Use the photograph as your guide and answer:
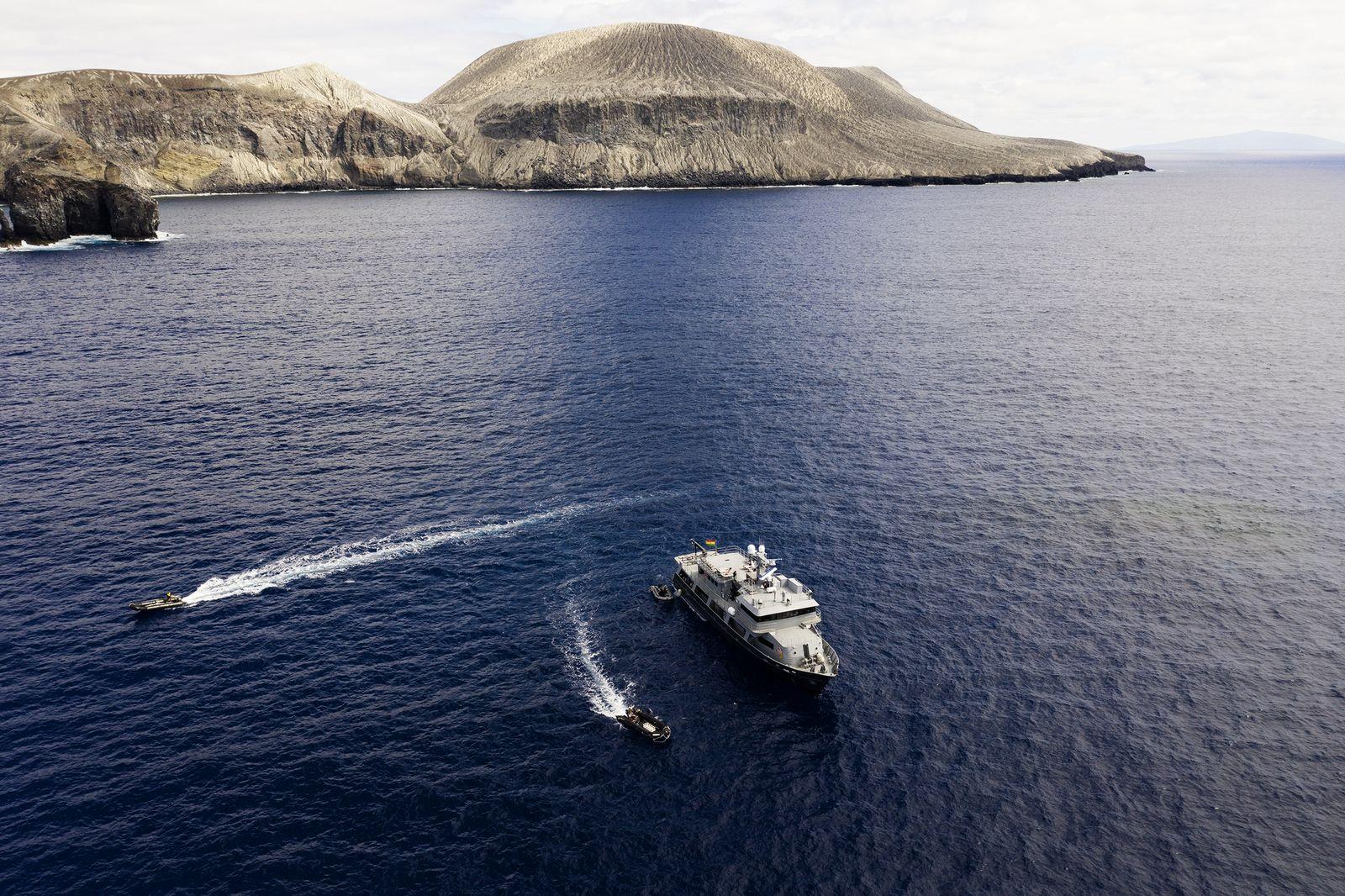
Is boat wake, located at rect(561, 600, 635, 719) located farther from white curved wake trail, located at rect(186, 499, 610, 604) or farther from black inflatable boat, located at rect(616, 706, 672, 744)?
white curved wake trail, located at rect(186, 499, 610, 604)

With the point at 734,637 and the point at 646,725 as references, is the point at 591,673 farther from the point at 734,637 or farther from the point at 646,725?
A: the point at 734,637

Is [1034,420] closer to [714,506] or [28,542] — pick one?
[714,506]

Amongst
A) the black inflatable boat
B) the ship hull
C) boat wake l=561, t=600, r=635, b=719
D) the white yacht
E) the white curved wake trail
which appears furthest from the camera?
the white curved wake trail

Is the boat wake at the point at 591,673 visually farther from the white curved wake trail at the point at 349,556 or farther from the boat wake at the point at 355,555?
the white curved wake trail at the point at 349,556

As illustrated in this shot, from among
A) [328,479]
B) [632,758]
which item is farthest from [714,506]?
[328,479]

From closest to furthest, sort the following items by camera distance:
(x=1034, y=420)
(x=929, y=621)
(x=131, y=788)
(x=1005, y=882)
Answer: (x=1005, y=882)
(x=131, y=788)
(x=929, y=621)
(x=1034, y=420)

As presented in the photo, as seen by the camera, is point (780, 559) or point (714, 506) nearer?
point (780, 559)

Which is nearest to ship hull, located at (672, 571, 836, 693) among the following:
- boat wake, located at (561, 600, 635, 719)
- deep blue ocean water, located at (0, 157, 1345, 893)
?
deep blue ocean water, located at (0, 157, 1345, 893)
